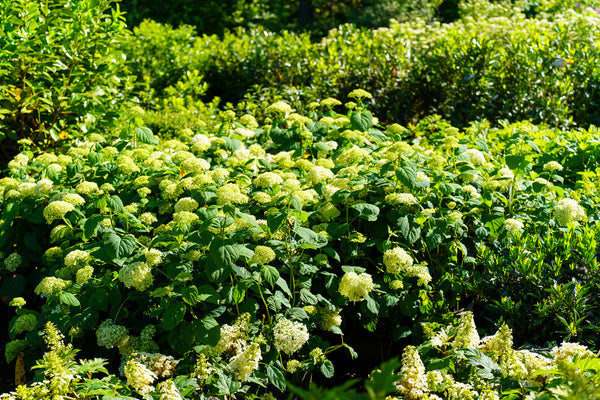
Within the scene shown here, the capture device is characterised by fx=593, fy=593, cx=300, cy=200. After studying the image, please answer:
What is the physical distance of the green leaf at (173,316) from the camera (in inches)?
94.2

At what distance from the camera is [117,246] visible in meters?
2.60

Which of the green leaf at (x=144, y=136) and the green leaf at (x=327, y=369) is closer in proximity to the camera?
the green leaf at (x=327, y=369)

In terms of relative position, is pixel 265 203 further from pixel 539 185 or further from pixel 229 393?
pixel 539 185

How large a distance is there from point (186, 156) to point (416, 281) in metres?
1.47

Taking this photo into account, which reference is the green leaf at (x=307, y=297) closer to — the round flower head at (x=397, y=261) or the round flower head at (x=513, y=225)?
the round flower head at (x=397, y=261)

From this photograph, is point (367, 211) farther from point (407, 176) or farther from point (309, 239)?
point (309, 239)

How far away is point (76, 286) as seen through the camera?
269 cm

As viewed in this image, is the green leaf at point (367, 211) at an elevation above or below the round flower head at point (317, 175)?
below

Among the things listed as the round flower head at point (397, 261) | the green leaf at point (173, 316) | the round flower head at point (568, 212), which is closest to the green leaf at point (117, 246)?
the green leaf at point (173, 316)

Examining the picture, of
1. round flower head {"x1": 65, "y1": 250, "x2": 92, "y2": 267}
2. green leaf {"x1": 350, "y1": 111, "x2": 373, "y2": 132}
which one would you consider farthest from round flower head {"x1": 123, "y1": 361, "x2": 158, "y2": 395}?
green leaf {"x1": 350, "y1": 111, "x2": 373, "y2": 132}

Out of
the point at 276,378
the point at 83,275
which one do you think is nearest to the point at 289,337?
the point at 276,378

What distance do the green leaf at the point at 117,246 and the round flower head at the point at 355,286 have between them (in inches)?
37.4

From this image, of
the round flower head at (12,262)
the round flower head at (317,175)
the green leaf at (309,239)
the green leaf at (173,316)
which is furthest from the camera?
the round flower head at (12,262)

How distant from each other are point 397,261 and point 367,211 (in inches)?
11.7
